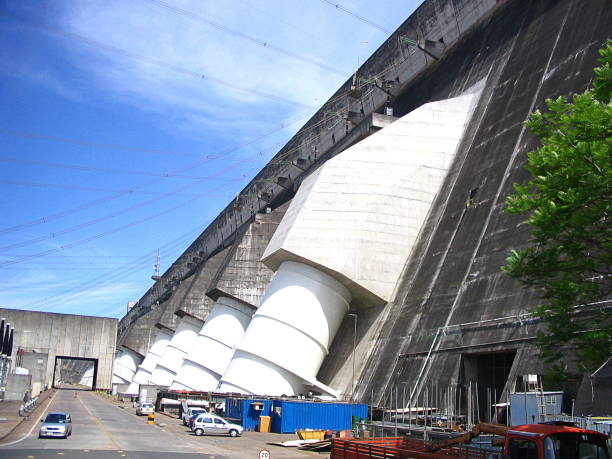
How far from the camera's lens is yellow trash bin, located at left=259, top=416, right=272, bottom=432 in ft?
102

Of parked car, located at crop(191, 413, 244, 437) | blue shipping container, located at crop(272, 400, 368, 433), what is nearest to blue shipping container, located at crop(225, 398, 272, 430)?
blue shipping container, located at crop(272, 400, 368, 433)

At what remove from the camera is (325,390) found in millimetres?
31047

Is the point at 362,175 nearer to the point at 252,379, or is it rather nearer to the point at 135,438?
the point at 252,379

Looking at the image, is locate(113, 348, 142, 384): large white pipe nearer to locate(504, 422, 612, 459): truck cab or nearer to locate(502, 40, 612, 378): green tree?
locate(502, 40, 612, 378): green tree

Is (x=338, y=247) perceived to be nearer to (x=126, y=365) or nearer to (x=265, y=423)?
(x=265, y=423)

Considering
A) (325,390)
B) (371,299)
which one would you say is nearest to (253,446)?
(325,390)

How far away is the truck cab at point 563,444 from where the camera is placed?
9.72 m

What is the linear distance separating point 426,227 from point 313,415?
10950 millimetres

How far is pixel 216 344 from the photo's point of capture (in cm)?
4969

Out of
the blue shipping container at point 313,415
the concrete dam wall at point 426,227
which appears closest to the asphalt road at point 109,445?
the blue shipping container at point 313,415

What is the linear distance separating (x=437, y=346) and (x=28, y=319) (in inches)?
2779

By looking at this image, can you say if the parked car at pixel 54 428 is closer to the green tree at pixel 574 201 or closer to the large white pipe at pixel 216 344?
the green tree at pixel 574 201

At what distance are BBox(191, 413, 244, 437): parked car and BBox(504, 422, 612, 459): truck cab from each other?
68.0ft

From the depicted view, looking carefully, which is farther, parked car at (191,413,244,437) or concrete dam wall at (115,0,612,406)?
parked car at (191,413,244,437)
